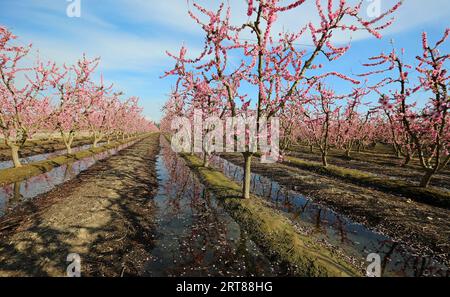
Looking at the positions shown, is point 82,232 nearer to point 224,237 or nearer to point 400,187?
point 224,237

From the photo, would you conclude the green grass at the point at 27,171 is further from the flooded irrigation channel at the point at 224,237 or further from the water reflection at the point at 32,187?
the flooded irrigation channel at the point at 224,237


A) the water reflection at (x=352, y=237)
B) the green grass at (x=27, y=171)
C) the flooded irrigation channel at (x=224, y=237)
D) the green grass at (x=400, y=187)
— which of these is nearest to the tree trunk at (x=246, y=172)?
the flooded irrigation channel at (x=224, y=237)

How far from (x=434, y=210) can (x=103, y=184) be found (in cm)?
2520

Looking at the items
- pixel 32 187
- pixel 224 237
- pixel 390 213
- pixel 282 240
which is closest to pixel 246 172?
pixel 224 237

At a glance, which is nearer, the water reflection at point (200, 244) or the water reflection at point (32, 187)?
the water reflection at point (200, 244)

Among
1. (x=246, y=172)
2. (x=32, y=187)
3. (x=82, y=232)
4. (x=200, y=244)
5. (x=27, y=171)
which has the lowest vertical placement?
(x=200, y=244)

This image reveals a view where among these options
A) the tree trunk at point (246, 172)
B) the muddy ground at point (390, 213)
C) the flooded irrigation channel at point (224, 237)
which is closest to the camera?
the flooded irrigation channel at point (224, 237)

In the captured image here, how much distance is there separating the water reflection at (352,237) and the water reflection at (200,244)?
4.41 meters

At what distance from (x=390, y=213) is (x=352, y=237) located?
5.14 metres

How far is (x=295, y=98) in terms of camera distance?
57.2ft

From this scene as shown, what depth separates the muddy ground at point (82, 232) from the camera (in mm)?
9945

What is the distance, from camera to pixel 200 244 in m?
12.5
